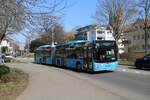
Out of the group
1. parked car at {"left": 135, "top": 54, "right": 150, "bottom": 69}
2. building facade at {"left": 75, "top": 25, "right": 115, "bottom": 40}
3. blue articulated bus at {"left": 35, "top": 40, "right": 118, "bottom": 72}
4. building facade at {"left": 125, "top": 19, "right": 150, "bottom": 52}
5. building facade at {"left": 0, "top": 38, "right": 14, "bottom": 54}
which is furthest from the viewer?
building facade at {"left": 75, "top": 25, "right": 115, "bottom": 40}

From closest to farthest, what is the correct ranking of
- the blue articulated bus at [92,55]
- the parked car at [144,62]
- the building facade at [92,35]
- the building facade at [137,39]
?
the blue articulated bus at [92,55], the parked car at [144,62], the building facade at [137,39], the building facade at [92,35]

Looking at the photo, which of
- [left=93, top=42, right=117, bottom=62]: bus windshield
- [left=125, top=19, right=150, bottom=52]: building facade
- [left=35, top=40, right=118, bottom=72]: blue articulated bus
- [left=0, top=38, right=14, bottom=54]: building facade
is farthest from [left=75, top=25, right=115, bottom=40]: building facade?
[left=93, top=42, right=117, bottom=62]: bus windshield

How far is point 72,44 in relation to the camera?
21.2m

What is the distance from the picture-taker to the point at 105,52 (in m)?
17.2

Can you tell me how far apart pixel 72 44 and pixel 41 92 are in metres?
12.5

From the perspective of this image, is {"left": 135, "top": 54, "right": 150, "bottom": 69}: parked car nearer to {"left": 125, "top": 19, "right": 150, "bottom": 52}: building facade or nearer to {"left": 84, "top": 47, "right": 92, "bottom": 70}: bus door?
{"left": 84, "top": 47, "right": 92, "bottom": 70}: bus door

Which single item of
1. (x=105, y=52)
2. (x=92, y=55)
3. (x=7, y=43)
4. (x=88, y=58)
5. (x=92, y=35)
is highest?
(x=92, y=35)

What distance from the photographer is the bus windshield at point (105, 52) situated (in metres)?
16.9

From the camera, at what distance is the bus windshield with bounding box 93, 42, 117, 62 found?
16.9 metres

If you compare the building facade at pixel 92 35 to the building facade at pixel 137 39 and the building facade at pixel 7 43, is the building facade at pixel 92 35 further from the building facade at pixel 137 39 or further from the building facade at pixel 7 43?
the building facade at pixel 7 43

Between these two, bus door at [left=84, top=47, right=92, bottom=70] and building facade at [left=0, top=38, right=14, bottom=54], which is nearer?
bus door at [left=84, top=47, right=92, bottom=70]

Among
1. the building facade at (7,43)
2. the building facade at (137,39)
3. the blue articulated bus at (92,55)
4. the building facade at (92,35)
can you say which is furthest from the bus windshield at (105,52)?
the building facade at (92,35)

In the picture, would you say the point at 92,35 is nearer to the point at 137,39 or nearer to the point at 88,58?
the point at 137,39

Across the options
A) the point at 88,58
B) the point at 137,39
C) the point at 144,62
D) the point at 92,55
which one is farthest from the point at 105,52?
the point at 137,39
